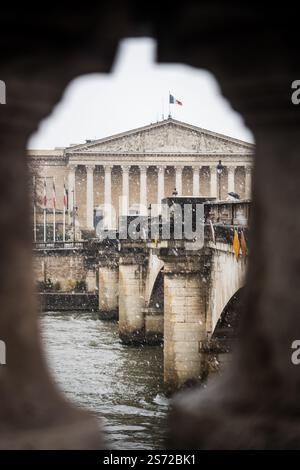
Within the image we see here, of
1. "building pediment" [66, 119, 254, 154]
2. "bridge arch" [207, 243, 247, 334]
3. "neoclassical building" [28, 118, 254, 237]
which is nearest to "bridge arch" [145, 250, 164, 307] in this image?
"bridge arch" [207, 243, 247, 334]

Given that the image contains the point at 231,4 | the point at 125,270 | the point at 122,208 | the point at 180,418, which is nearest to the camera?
the point at 231,4

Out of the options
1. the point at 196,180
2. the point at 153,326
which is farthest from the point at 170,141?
the point at 153,326

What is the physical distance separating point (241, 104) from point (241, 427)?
1.16 metres

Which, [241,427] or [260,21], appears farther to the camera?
[241,427]

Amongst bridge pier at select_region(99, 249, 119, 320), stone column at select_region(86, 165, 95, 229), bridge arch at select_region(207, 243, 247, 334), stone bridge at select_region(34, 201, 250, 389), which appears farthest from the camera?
stone column at select_region(86, 165, 95, 229)

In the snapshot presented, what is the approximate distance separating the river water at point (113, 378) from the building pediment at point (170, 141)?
150ft

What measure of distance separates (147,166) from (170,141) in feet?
11.4

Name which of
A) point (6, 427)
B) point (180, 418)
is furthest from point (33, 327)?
point (180, 418)

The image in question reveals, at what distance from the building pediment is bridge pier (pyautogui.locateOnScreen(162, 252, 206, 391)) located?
2491 inches

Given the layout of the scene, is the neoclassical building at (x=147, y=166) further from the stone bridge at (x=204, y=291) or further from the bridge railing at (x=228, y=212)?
the bridge railing at (x=228, y=212)

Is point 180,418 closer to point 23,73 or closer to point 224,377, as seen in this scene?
point 224,377

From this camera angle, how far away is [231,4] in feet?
8.89

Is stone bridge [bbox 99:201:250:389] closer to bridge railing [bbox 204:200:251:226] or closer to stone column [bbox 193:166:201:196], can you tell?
bridge railing [bbox 204:200:251:226]

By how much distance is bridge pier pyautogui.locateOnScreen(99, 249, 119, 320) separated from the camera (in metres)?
39.9
